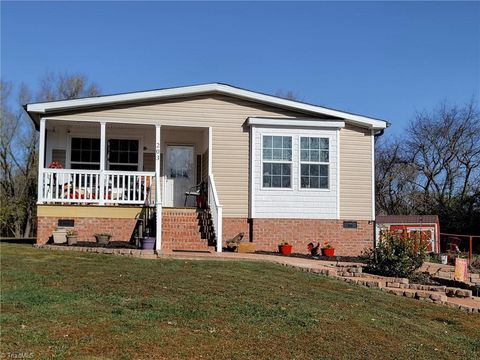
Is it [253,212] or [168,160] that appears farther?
[168,160]

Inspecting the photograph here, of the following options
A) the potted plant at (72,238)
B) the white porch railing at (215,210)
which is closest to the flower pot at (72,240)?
the potted plant at (72,238)

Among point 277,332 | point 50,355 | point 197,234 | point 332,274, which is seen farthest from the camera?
point 197,234

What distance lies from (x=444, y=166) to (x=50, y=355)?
31.0 meters

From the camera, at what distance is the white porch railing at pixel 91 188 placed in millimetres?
14273

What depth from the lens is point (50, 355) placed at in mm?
4711

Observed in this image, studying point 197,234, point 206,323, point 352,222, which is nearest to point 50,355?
point 206,323

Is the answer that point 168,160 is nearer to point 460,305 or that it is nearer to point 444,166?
point 460,305

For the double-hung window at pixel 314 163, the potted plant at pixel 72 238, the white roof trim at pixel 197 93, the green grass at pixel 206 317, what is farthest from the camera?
the double-hung window at pixel 314 163

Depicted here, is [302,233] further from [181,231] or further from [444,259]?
[444,259]

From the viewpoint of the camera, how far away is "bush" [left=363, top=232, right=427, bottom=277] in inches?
474

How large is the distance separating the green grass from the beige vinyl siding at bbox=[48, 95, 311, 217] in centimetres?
526

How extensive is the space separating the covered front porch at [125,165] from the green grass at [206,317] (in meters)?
4.46

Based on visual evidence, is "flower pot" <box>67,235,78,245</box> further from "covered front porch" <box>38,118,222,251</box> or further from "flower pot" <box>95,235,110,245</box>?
"covered front porch" <box>38,118,222,251</box>

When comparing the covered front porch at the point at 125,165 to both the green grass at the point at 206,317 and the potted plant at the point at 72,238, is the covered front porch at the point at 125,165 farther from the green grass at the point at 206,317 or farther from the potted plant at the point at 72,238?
the green grass at the point at 206,317
